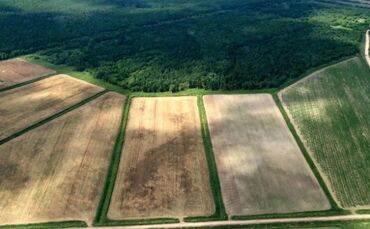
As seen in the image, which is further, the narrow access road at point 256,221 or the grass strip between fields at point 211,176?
the grass strip between fields at point 211,176

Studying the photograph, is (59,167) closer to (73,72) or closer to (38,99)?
(38,99)

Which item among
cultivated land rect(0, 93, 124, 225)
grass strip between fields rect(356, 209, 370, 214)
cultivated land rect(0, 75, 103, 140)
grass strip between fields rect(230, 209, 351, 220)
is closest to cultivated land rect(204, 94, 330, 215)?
grass strip between fields rect(230, 209, 351, 220)

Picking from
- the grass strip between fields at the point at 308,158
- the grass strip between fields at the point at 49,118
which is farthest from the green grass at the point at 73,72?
the grass strip between fields at the point at 308,158

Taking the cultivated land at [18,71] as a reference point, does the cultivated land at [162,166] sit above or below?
below

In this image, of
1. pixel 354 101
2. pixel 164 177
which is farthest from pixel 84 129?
pixel 354 101

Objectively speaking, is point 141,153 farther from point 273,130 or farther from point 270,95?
point 270,95

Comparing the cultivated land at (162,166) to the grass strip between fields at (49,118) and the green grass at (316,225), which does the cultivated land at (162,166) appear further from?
the grass strip between fields at (49,118)
